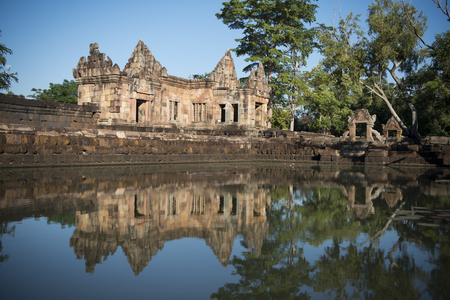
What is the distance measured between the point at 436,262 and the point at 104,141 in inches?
476

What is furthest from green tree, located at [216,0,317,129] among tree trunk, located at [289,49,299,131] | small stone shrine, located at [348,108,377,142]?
small stone shrine, located at [348,108,377,142]

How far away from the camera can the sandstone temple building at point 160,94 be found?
1881 centimetres

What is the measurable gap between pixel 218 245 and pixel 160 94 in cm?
1765

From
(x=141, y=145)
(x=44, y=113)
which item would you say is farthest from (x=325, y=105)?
(x=44, y=113)

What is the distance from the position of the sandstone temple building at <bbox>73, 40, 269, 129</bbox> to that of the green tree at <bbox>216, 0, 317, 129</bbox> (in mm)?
9899

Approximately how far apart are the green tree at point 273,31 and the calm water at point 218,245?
90.8 feet

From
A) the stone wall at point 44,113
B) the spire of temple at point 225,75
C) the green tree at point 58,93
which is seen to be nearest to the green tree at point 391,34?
the spire of temple at point 225,75

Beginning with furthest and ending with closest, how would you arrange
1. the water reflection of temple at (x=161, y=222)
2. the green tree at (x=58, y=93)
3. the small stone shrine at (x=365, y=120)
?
the green tree at (x=58, y=93), the small stone shrine at (x=365, y=120), the water reflection of temple at (x=161, y=222)

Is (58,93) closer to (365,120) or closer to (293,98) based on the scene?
(293,98)

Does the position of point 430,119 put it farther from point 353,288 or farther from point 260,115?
point 353,288

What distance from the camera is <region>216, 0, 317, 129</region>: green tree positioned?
34.2 metres

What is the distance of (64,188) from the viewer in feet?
25.2

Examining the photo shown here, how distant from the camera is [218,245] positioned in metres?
4.13

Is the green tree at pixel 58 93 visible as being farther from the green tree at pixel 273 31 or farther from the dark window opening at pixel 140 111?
the dark window opening at pixel 140 111
